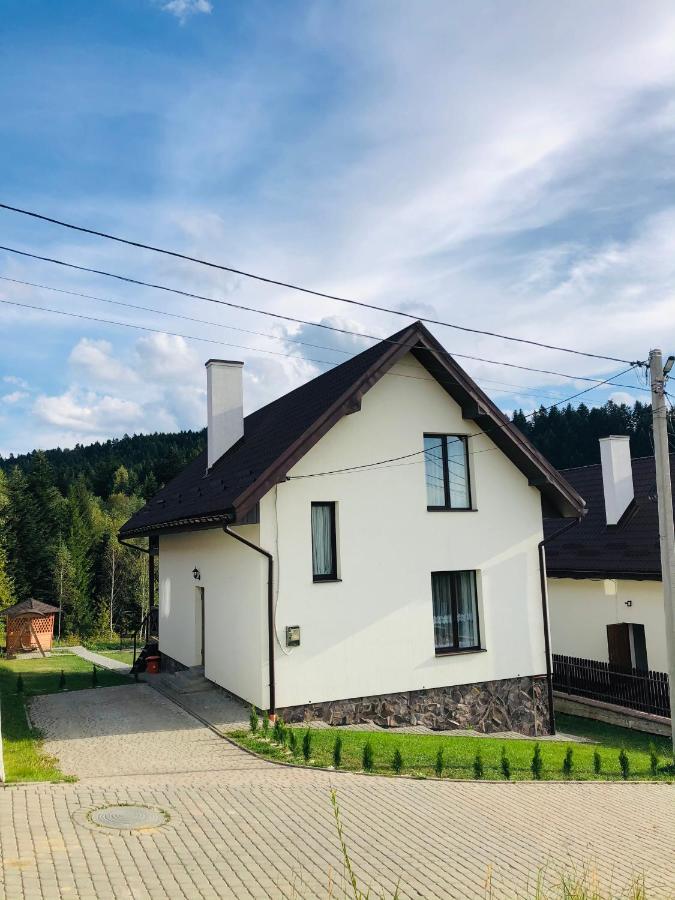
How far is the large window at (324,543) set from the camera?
13125 mm

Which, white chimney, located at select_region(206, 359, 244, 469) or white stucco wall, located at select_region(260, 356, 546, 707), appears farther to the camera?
white chimney, located at select_region(206, 359, 244, 469)

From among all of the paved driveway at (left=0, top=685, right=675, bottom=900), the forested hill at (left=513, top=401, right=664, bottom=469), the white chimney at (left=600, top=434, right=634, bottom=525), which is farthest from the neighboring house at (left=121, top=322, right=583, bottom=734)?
the forested hill at (left=513, top=401, right=664, bottom=469)

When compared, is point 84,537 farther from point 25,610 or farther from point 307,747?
point 307,747

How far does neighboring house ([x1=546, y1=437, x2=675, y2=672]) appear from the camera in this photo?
18.5 metres

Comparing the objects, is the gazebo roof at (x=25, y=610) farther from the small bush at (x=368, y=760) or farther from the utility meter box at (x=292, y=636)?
the small bush at (x=368, y=760)

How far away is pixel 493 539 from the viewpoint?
1503 cm

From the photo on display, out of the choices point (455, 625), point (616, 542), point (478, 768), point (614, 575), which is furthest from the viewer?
point (616, 542)

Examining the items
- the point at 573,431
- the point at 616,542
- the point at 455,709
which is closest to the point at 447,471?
the point at 455,709

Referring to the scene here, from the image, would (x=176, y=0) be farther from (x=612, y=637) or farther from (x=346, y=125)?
(x=612, y=637)

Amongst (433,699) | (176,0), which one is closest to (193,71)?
(176,0)

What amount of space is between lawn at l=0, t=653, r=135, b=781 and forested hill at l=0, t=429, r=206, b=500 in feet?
151

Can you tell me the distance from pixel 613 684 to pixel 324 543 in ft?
30.0

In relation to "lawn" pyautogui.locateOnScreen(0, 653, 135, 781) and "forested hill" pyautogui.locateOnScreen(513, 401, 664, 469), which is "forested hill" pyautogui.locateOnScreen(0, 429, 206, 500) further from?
"lawn" pyautogui.locateOnScreen(0, 653, 135, 781)

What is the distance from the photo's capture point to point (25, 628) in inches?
1128
